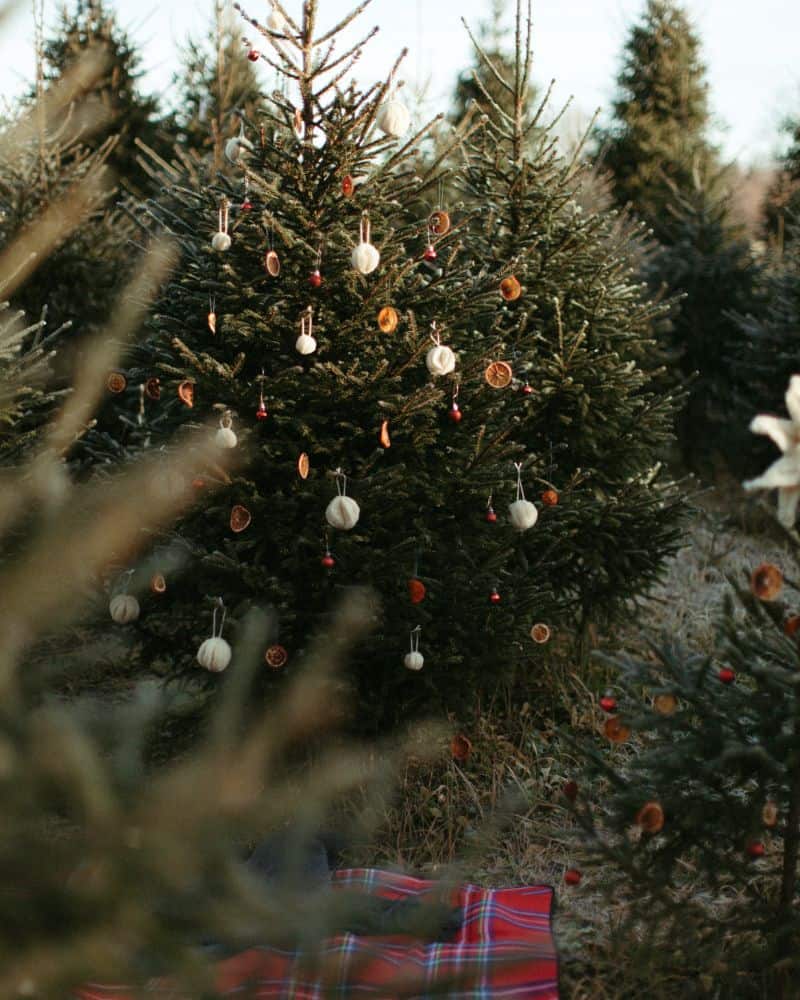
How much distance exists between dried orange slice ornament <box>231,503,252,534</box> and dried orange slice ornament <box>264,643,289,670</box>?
422 mm

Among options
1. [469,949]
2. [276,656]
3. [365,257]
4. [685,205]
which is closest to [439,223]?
[365,257]

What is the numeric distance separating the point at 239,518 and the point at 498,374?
3.41 ft

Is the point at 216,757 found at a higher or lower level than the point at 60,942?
higher

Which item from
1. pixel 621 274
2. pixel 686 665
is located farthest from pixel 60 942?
pixel 621 274

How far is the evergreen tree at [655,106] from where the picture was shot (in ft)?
35.4

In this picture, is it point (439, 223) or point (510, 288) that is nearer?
point (439, 223)

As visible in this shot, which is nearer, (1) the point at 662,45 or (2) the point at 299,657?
(2) the point at 299,657

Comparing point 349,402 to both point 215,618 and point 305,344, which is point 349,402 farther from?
point 215,618

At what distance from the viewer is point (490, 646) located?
349 centimetres

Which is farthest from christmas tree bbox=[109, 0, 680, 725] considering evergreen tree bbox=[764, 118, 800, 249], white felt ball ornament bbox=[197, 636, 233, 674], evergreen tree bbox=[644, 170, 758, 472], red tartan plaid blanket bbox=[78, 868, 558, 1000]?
evergreen tree bbox=[764, 118, 800, 249]

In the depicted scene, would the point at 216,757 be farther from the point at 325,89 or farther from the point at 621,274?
the point at 621,274

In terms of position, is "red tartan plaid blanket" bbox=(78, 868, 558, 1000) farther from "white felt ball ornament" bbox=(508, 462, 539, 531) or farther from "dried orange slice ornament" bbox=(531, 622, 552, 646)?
"white felt ball ornament" bbox=(508, 462, 539, 531)

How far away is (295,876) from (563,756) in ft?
10.1

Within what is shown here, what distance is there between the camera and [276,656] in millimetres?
3180
